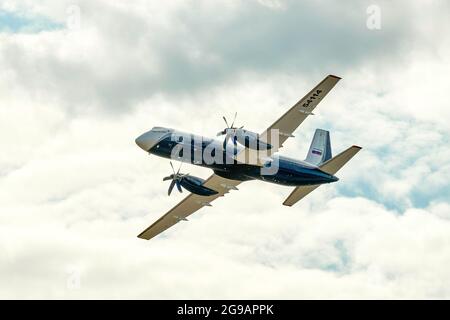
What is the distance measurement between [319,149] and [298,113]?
8.28 meters

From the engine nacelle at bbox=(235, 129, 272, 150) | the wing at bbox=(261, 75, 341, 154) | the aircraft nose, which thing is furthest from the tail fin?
the aircraft nose

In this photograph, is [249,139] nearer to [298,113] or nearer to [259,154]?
[259,154]

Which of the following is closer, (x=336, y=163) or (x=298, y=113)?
(x=298, y=113)

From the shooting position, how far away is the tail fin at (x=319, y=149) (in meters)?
76.1

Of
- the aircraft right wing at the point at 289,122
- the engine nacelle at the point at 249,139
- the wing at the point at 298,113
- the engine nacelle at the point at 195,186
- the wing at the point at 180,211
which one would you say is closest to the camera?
the engine nacelle at the point at 249,139

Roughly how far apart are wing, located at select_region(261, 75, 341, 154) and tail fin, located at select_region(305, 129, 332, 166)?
6010 millimetres

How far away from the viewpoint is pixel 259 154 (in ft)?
232

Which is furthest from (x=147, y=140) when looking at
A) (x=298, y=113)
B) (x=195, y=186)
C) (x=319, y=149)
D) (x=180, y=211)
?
(x=319, y=149)

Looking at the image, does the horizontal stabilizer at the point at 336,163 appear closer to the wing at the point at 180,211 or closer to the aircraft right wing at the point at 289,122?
the aircraft right wing at the point at 289,122

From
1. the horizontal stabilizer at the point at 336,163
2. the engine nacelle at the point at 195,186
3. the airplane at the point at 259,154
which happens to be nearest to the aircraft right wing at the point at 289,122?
the airplane at the point at 259,154

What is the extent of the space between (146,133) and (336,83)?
16.4 metres

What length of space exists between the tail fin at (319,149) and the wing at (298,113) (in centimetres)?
601

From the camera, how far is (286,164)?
72.4 meters

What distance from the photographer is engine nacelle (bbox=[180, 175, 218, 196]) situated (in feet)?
244
